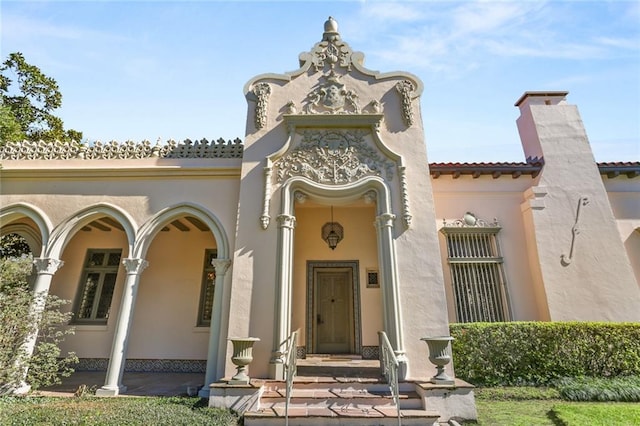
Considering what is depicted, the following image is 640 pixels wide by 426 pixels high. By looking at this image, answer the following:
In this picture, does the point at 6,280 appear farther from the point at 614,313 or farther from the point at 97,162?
the point at 614,313

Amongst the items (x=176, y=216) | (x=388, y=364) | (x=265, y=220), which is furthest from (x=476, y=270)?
(x=176, y=216)

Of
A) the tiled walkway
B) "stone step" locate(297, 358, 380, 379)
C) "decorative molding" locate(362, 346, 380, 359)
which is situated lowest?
the tiled walkway

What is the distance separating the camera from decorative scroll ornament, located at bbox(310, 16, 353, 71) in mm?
8305

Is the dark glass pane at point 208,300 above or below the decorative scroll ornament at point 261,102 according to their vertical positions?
below

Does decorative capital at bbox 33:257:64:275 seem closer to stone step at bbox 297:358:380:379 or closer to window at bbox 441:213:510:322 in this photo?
stone step at bbox 297:358:380:379

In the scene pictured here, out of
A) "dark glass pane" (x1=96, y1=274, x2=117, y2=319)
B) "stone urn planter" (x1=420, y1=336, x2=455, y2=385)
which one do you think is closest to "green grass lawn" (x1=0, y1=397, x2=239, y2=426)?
"stone urn planter" (x1=420, y1=336, x2=455, y2=385)

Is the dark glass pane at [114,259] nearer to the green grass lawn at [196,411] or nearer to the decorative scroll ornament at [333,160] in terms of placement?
the green grass lawn at [196,411]

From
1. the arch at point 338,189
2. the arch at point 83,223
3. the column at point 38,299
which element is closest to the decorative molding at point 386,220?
the arch at point 338,189

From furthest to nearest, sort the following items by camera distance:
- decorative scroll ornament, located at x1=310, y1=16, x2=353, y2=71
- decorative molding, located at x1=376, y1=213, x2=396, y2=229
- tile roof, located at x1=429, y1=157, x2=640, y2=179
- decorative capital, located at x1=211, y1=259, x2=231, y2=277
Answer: tile roof, located at x1=429, y1=157, x2=640, y2=179, decorative scroll ornament, located at x1=310, y1=16, x2=353, y2=71, decorative capital, located at x1=211, y1=259, x2=231, y2=277, decorative molding, located at x1=376, y1=213, x2=396, y2=229

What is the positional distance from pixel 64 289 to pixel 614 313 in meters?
15.4

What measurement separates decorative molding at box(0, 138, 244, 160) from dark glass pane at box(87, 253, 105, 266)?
A: 336cm

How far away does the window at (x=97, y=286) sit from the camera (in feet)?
30.9

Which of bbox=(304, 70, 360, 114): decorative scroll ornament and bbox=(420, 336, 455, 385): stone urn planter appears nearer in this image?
bbox=(420, 336, 455, 385): stone urn planter

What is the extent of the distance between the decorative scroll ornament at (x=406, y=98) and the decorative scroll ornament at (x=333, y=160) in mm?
1218
